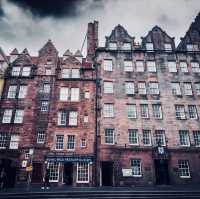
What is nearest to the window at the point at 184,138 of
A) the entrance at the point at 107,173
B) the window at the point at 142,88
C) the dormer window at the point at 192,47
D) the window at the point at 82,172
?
the window at the point at 142,88

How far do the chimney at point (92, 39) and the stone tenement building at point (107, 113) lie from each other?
234mm

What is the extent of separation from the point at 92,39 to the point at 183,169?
77.4 feet

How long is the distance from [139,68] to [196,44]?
1076 centimetres

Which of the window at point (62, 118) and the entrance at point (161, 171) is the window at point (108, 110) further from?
the entrance at point (161, 171)

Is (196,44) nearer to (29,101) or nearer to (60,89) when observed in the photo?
(60,89)

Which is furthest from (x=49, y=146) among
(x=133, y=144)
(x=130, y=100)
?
(x=130, y=100)

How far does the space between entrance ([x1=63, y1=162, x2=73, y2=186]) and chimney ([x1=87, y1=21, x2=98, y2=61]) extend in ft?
54.4

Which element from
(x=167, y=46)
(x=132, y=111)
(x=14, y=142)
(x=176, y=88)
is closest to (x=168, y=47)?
(x=167, y=46)

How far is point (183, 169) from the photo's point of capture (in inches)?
956

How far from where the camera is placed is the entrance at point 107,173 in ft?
79.0

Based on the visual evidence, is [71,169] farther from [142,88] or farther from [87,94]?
[142,88]

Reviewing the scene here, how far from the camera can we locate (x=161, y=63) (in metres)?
→ 29.8

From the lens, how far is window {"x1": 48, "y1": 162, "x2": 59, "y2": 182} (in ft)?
76.8

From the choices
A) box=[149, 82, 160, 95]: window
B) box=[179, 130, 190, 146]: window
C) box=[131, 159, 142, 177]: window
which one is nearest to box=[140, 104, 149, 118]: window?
box=[149, 82, 160, 95]: window
